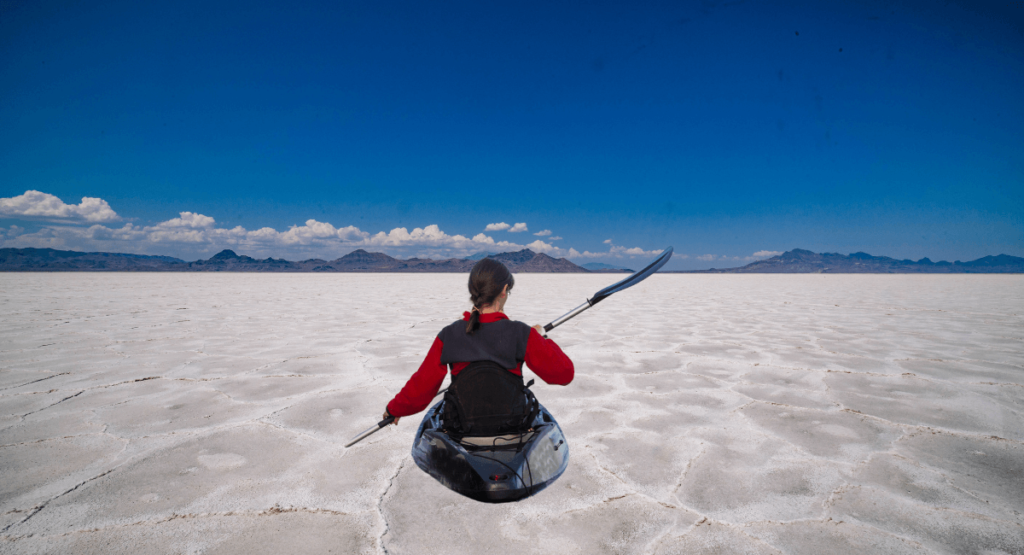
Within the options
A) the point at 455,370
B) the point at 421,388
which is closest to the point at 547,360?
the point at 455,370

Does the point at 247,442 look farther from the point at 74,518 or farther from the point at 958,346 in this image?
the point at 958,346

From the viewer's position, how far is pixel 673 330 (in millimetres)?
6098

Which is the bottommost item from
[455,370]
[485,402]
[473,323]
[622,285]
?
[485,402]

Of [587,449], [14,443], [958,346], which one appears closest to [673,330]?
[958,346]

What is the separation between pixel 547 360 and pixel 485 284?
452mm

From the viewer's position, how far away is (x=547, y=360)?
182 centimetres

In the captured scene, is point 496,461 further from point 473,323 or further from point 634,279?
point 634,279

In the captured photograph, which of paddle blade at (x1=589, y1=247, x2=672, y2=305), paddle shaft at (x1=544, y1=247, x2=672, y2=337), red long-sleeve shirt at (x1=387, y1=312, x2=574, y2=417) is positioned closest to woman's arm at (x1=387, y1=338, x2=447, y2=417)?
red long-sleeve shirt at (x1=387, y1=312, x2=574, y2=417)

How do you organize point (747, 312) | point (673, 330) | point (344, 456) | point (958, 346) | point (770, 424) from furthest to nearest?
point (747, 312)
point (673, 330)
point (958, 346)
point (770, 424)
point (344, 456)

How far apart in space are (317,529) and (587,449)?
1374mm

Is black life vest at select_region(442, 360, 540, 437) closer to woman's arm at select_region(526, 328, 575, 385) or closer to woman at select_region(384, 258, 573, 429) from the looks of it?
woman at select_region(384, 258, 573, 429)

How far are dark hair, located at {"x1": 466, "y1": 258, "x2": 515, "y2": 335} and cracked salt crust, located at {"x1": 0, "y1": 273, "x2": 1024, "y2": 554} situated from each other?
2.77ft

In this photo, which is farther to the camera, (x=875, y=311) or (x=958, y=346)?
(x=875, y=311)

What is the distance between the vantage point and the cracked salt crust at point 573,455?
5.09ft
